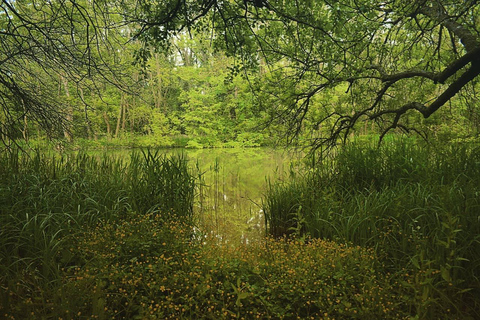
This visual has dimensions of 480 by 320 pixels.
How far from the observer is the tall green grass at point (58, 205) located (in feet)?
7.86

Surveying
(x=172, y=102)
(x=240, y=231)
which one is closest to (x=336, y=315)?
(x=240, y=231)

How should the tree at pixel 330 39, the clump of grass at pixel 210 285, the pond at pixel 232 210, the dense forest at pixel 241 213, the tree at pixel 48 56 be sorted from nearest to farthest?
the clump of grass at pixel 210 285 < the dense forest at pixel 241 213 < the tree at pixel 48 56 < the tree at pixel 330 39 < the pond at pixel 232 210

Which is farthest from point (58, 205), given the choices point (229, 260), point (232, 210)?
point (232, 210)

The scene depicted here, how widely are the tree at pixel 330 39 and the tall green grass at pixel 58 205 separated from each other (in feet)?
6.38

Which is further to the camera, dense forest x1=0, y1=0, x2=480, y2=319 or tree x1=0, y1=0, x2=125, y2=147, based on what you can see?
tree x1=0, y1=0, x2=125, y2=147

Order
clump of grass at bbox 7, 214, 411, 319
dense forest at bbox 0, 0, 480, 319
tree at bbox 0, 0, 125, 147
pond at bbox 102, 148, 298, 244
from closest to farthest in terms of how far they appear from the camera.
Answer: clump of grass at bbox 7, 214, 411, 319 → dense forest at bbox 0, 0, 480, 319 → tree at bbox 0, 0, 125, 147 → pond at bbox 102, 148, 298, 244

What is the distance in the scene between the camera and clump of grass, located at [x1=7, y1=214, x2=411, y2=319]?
1934 millimetres

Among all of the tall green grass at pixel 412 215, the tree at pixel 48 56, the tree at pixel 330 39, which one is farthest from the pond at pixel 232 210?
the tree at pixel 48 56

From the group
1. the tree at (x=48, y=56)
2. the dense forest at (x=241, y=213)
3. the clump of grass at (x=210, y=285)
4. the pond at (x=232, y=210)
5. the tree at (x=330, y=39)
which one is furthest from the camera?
the pond at (x=232, y=210)

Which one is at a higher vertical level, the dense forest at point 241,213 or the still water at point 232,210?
the dense forest at point 241,213

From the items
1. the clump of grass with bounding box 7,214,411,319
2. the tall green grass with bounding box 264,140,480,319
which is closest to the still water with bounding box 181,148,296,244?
the tall green grass with bounding box 264,140,480,319

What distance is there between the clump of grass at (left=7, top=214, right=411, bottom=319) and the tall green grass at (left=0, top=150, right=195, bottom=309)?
0.24 meters

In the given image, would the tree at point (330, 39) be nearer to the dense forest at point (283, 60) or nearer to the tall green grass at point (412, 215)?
the dense forest at point (283, 60)

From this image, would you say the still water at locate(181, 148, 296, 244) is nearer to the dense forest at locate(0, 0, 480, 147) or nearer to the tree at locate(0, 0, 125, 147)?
the dense forest at locate(0, 0, 480, 147)
